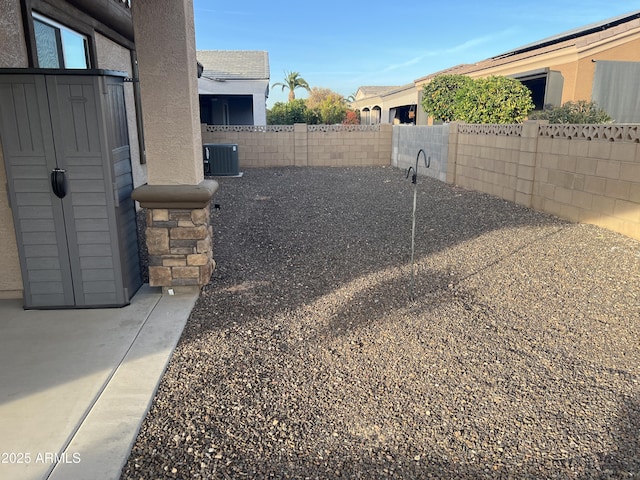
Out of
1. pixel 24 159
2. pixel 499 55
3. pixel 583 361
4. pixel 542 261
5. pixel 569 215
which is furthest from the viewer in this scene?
pixel 499 55

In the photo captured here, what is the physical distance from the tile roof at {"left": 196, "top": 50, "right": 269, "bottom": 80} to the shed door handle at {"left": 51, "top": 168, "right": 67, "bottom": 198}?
22361 millimetres

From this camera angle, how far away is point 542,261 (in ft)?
20.7

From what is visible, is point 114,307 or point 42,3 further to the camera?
point 42,3

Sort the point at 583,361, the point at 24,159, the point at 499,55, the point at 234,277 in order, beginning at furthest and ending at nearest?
the point at 499,55 < the point at 234,277 < the point at 24,159 < the point at 583,361

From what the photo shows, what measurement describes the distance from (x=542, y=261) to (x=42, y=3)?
22.2 feet

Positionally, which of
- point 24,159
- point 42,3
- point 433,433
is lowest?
point 433,433

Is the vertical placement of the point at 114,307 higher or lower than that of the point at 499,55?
lower

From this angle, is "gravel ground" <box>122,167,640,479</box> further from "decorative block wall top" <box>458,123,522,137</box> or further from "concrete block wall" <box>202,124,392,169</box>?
"concrete block wall" <box>202,124,392,169</box>

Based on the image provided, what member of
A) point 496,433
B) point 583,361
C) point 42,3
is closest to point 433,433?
point 496,433

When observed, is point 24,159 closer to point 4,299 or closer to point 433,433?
point 4,299

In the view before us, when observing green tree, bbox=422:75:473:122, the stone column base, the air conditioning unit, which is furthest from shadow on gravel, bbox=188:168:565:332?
green tree, bbox=422:75:473:122

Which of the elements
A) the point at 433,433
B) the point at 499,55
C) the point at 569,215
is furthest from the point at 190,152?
the point at 499,55

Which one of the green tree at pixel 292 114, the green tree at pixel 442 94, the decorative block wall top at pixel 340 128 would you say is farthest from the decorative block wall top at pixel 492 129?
the green tree at pixel 292 114

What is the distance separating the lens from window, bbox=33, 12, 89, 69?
6.05m
